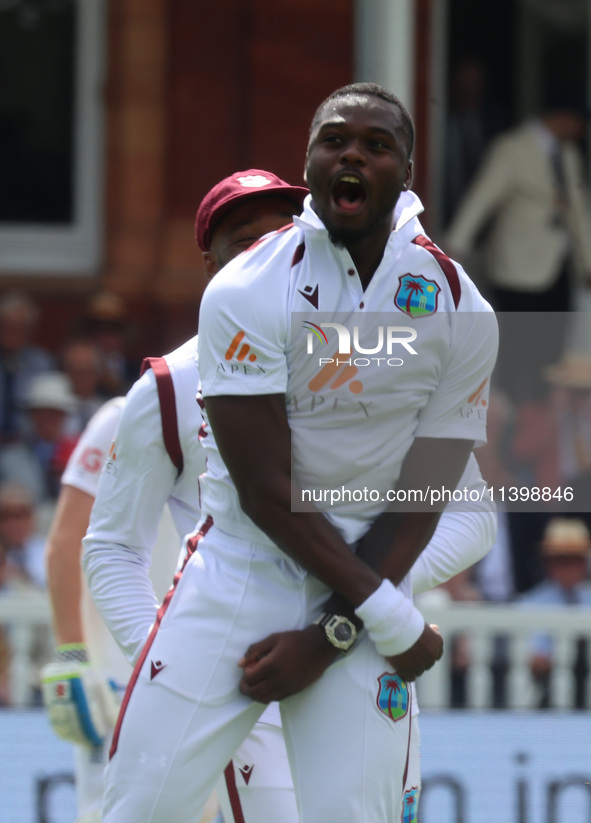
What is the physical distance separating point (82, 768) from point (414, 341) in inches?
63.4

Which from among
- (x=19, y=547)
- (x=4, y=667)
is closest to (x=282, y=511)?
(x=4, y=667)

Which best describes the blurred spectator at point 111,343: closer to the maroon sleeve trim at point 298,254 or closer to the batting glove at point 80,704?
the batting glove at point 80,704

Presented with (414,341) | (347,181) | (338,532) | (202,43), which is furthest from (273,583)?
(202,43)

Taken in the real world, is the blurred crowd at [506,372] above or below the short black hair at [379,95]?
below

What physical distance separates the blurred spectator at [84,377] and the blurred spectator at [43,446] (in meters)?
0.07

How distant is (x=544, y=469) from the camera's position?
6.68 meters

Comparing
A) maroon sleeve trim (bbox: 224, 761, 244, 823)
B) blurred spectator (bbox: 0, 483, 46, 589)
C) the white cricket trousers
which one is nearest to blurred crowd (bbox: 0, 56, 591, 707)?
blurred spectator (bbox: 0, 483, 46, 589)

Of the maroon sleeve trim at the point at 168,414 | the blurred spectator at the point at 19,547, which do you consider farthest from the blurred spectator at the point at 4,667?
the maroon sleeve trim at the point at 168,414

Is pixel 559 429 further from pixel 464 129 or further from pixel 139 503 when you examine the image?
pixel 139 503

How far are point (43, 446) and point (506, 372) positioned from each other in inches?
97.0

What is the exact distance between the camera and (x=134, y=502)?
283cm

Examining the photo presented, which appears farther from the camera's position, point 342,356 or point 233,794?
point 233,794

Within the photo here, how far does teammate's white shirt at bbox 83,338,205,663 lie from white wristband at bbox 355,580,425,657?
59cm

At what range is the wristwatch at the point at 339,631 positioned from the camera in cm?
236
